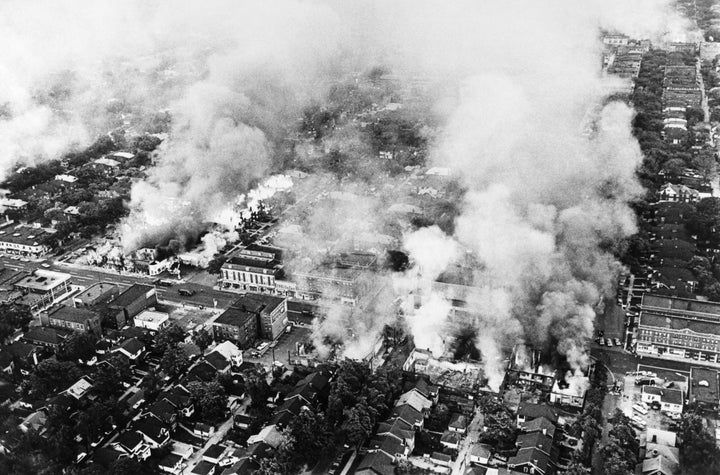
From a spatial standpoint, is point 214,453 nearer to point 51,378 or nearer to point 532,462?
point 51,378

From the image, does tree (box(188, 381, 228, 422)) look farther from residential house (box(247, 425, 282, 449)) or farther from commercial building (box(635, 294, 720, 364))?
commercial building (box(635, 294, 720, 364))

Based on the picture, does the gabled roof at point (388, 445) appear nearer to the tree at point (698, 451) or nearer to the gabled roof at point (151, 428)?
the gabled roof at point (151, 428)

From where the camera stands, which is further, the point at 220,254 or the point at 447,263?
the point at 220,254

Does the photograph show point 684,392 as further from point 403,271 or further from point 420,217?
point 420,217

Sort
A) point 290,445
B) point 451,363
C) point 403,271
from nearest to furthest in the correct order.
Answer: point 290,445, point 451,363, point 403,271

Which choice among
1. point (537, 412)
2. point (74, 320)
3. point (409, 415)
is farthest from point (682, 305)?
point (74, 320)

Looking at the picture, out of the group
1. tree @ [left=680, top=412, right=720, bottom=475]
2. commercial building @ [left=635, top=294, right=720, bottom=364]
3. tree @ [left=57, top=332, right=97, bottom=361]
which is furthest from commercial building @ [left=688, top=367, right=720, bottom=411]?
tree @ [left=57, top=332, right=97, bottom=361]

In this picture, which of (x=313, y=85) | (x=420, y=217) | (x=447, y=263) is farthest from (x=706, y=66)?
(x=447, y=263)
